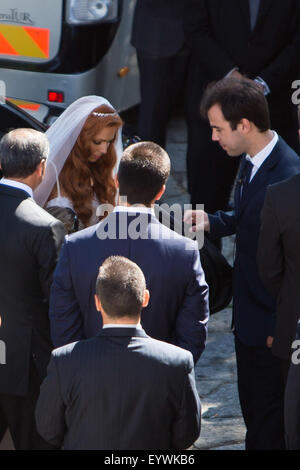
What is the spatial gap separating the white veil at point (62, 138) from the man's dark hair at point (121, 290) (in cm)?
Result: 133

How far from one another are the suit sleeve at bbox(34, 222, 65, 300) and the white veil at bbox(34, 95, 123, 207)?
29.7 inches

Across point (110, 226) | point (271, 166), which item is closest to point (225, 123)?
point (271, 166)

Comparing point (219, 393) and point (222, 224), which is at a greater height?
point (222, 224)

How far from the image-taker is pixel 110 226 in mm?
3514

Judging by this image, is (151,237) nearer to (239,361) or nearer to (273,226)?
(273,226)

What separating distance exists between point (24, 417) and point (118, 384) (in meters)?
0.90

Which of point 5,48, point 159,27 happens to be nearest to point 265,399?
point 159,27

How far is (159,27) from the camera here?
6.57 m

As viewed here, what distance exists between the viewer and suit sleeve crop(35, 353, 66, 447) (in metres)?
3.04

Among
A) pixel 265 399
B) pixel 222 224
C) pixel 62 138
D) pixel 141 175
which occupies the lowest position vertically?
pixel 265 399

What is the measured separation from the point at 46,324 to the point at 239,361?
0.99 metres

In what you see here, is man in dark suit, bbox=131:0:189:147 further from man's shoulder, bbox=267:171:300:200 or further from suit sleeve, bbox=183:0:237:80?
man's shoulder, bbox=267:171:300:200

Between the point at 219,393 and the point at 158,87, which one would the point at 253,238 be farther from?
the point at 158,87
